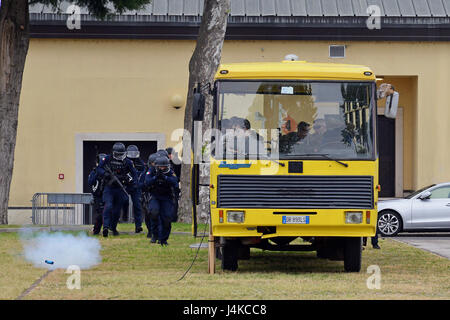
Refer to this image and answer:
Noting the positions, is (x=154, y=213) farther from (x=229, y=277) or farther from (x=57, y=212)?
(x=57, y=212)

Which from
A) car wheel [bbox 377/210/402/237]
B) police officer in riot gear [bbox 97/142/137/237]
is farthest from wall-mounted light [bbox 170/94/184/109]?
police officer in riot gear [bbox 97/142/137/237]

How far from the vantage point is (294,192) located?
43.2 feet

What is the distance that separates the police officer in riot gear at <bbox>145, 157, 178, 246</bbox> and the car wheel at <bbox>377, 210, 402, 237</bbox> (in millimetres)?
7623

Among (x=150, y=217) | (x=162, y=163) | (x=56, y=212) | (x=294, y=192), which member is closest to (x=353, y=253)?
(x=294, y=192)

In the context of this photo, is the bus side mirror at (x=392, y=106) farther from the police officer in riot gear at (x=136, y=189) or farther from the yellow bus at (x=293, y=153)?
the police officer in riot gear at (x=136, y=189)

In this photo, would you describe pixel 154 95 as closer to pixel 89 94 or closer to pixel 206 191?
pixel 89 94

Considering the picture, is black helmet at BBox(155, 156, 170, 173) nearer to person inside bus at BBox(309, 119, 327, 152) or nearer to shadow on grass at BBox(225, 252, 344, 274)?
shadow on grass at BBox(225, 252, 344, 274)

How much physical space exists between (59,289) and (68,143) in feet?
59.7

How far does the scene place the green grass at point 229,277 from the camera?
11.3 m

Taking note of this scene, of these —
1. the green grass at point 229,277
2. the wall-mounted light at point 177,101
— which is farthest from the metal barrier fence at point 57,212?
the green grass at point 229,277

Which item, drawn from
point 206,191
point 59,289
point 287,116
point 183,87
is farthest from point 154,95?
point 59,289

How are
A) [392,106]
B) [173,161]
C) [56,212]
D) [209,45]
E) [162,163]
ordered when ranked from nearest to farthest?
[392,106]
[162,163]
[173,161]
[209,45]
[56,212]

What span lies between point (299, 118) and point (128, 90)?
16476mm

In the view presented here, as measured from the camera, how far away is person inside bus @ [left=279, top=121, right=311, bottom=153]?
43.7ft
